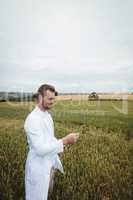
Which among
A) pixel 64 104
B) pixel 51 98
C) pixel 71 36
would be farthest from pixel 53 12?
pixel 51 98

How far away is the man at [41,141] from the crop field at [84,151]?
2.64ft

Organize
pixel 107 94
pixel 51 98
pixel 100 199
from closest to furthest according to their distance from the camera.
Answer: pixel 51 98, pixel 100 199, pixel 107 94

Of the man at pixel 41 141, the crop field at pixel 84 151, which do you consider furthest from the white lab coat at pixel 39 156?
the crop field at pixel 84 151

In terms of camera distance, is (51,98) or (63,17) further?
(63,17)

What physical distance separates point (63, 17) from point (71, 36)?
1.29ft

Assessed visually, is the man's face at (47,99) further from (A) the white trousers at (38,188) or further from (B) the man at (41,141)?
(A) the white trousers at (38,188)

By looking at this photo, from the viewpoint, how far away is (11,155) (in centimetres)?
375

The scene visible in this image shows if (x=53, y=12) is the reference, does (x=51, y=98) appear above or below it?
below

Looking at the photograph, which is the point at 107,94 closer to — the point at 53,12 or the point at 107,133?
the point at 107,133

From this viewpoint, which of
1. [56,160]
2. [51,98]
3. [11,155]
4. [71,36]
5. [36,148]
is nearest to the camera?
[36,148]

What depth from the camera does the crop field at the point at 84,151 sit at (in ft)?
9.40

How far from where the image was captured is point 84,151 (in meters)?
3.92

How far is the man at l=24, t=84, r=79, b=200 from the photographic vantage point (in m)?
1.77

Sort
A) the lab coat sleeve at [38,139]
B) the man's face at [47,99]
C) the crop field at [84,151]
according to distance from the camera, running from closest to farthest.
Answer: the lab coat sleeve at [38,139] → the man's face at [47,99] → the crop field at [84,151]
